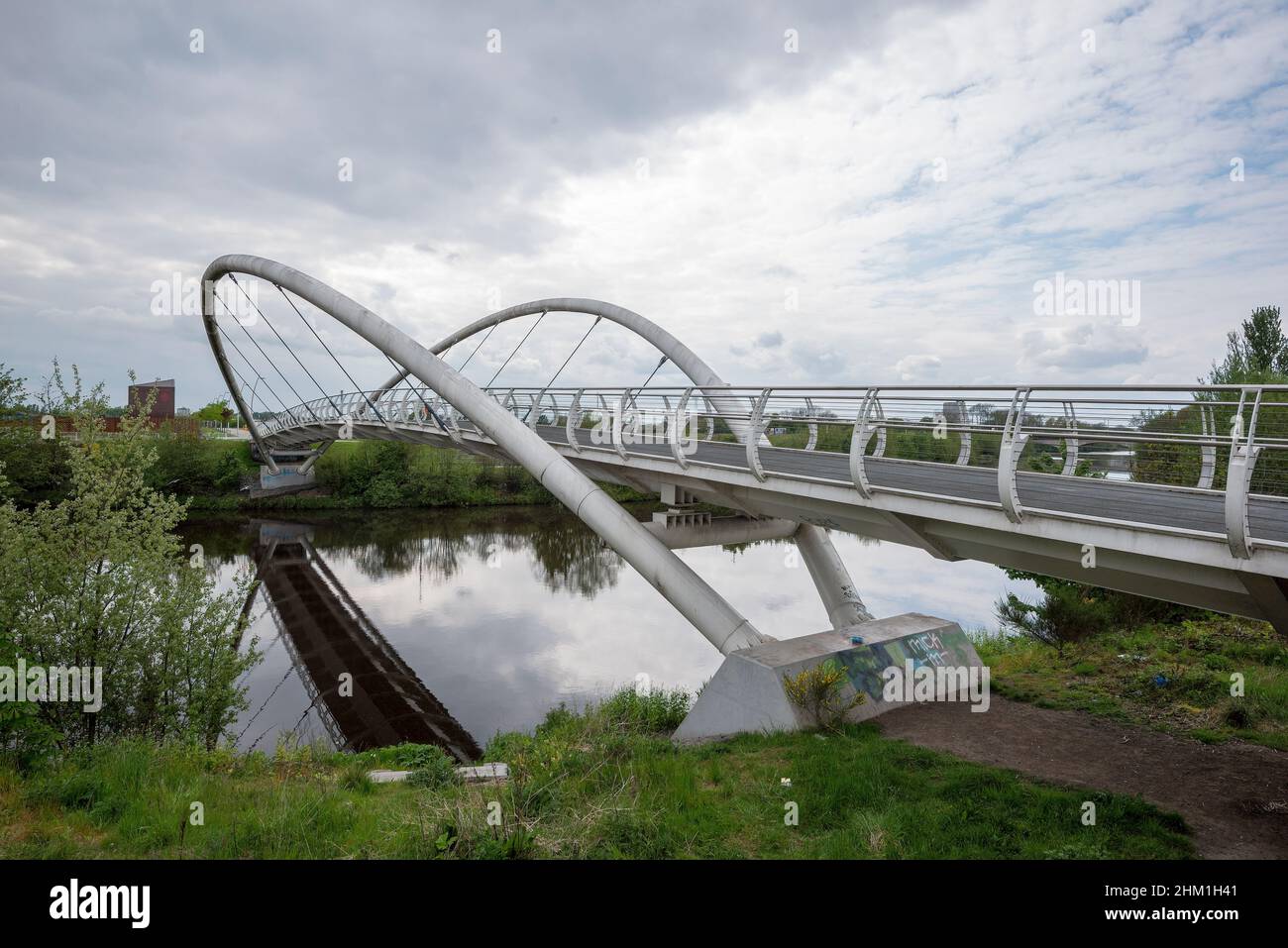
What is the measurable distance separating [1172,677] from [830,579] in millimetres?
5796

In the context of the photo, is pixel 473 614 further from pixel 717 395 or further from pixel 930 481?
pixel 930 481

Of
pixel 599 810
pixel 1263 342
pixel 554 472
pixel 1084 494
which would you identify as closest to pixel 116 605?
pixel 554 472

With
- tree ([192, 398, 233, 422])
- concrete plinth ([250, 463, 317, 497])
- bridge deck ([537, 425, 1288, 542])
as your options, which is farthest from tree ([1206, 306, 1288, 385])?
tree ([192, 398, 233, 422])

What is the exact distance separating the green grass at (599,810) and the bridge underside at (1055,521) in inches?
76.4

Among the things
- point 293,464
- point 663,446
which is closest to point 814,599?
point 663,446

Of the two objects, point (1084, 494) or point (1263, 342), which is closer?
point (1084, 494)

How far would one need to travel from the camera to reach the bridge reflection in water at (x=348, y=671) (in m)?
13.1

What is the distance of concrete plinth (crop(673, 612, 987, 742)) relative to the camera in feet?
29.1

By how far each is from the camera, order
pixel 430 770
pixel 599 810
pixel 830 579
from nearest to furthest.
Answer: pixel 599 810
pixel 430 770
pixel 830 579

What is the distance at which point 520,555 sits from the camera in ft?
105

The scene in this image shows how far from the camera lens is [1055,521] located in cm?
605

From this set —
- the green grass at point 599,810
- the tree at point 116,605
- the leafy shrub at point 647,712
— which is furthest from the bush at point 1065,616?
the tree at point 116,605
